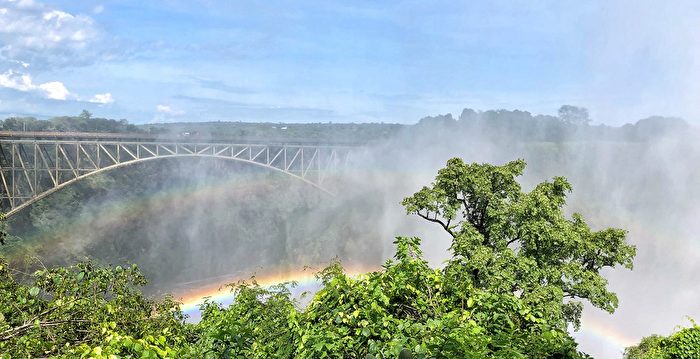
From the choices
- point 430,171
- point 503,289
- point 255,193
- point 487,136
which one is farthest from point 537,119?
point 503,289

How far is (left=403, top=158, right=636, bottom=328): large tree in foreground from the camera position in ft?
58.4

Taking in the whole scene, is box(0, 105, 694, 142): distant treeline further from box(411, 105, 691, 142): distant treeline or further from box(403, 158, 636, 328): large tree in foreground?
box(403, 158, 636, 328): large tree in foreground

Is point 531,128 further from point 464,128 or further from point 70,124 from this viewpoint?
point 70,124

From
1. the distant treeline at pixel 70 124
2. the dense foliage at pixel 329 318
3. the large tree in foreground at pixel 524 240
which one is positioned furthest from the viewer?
the distant treeline at pixel 70 124

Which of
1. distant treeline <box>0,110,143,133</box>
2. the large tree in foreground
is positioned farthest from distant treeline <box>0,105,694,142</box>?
the large tree in foreground

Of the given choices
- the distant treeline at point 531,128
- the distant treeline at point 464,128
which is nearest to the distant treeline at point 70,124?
the distant treeline at point 464,128

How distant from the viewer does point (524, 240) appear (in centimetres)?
1902

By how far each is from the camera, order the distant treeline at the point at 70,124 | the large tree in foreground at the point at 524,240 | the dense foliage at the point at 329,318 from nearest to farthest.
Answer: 1. the dense foliage at the point at 329,318
2. the large tree in foreground at the point at 524,240
3. the distant treeline at the point at 70,124

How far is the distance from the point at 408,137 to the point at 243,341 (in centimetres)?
7266

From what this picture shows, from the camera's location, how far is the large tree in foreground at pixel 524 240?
58.4ft

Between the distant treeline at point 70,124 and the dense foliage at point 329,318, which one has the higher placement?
the distant treeline at point 70,124

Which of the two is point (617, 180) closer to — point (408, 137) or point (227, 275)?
point (408, 137)

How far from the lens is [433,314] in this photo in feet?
30.7

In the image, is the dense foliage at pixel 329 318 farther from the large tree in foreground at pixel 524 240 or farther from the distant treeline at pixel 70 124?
the distant treeline at pixel 70 124
